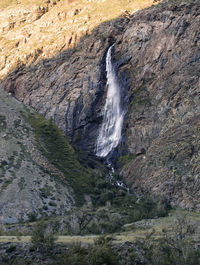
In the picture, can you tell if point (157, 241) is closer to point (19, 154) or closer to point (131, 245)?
point (131, 245)

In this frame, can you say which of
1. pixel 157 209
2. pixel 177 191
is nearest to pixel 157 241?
pixel 157 209

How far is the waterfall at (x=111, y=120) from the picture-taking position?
74.8m

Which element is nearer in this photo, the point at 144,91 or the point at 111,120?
the point at 144,91

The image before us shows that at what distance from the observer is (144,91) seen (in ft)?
244

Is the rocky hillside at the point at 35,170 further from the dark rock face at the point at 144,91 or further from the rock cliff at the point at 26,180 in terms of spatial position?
the dark rock face at the point at 144,91

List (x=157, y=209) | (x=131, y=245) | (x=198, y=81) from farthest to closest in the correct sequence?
(x=198, y=81) < (x=157, y=209) < (x=131, y=245)

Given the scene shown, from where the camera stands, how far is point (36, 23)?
397 ft

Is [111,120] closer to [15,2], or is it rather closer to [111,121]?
[111,121]

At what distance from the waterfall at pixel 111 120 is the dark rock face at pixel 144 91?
5.20ft

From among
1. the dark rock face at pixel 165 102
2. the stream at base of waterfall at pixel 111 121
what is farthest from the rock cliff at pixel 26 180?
the stream at base of waterfall at pixel 111 121

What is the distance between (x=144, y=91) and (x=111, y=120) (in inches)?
373

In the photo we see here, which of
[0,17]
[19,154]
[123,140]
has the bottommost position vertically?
[19,154]

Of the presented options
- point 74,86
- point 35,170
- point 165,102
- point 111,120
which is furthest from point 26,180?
point 74,86

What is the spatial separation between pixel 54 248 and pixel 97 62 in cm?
6424
